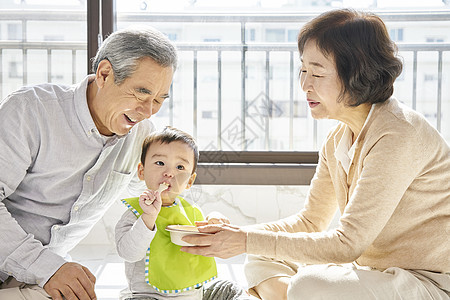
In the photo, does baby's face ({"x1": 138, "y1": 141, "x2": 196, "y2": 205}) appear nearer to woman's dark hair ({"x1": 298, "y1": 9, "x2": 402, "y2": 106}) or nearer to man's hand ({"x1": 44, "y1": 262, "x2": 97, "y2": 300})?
man's hand ({"x1": 44, "y1": 262, "x2": 97, "y2": 300})

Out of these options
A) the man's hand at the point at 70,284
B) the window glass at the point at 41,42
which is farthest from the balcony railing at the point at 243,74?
the man's hand at the point at 70,284

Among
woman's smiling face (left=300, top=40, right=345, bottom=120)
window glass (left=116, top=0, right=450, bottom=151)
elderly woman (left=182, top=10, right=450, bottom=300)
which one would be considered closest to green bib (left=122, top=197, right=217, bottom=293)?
elderly woman (left=182, top=10, right=450, bottom=300)

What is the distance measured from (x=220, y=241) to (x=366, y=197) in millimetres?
468

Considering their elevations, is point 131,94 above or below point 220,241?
above

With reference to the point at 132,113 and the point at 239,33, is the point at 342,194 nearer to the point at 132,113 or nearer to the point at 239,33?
the point at 132,113

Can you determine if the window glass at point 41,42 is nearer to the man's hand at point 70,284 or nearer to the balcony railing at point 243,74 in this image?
the balcony railing at point 243,74

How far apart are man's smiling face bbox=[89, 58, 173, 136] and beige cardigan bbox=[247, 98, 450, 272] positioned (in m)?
0.55

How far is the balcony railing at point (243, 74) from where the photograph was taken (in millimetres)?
3133

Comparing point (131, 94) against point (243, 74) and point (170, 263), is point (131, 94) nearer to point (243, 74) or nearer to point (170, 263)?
point (170, 263)

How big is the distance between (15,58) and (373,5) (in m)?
2.27

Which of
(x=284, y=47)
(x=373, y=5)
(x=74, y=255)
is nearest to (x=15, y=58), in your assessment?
(x=74, y=255)

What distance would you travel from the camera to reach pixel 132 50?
176 centimetres

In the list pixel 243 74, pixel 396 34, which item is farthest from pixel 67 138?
pixel 396 34

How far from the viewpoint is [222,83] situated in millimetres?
3537
